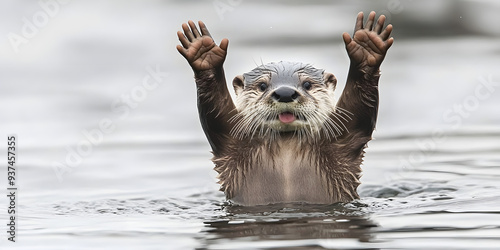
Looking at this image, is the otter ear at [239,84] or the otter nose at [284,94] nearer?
the otter nose at [284,94]

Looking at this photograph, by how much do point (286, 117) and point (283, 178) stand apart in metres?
0.51

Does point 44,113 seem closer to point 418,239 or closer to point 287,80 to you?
point 287,80

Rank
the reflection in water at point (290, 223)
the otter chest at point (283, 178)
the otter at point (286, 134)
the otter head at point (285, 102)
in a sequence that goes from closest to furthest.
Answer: the reflection in water at point (290, 223) → the otter head at point (285, 102) → the otter at point (286, 134) → the otter chest at point (283, 178)

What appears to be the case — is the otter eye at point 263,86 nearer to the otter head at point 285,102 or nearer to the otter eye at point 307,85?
the otter head at point 285,102

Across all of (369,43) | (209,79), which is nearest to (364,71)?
(369,43)

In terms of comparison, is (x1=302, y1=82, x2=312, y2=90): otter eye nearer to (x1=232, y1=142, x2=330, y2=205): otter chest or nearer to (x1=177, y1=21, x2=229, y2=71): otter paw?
(x1=232, y1=142, x2=330, y2=205): otter chest

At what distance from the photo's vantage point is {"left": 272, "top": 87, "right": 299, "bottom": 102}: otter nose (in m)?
7.13

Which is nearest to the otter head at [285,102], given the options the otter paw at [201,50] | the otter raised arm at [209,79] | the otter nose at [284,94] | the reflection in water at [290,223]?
the otter nose at [284,94]

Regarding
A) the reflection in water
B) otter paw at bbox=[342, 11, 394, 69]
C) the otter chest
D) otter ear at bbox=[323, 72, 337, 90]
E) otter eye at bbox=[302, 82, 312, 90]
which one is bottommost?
the reflection in water

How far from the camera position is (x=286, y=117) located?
7.34 metres

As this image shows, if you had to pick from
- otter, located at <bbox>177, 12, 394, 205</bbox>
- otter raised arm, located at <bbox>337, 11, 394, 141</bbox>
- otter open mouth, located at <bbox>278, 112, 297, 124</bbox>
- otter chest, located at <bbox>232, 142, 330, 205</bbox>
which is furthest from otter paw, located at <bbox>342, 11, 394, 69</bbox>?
otter chest, located at <bbox>232, 142, 330, 205</bbox>

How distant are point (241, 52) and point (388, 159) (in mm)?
3223

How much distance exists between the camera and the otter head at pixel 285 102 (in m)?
7.27

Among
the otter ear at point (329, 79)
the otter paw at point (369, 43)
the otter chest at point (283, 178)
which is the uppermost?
the otter paw at point (369, 43)
